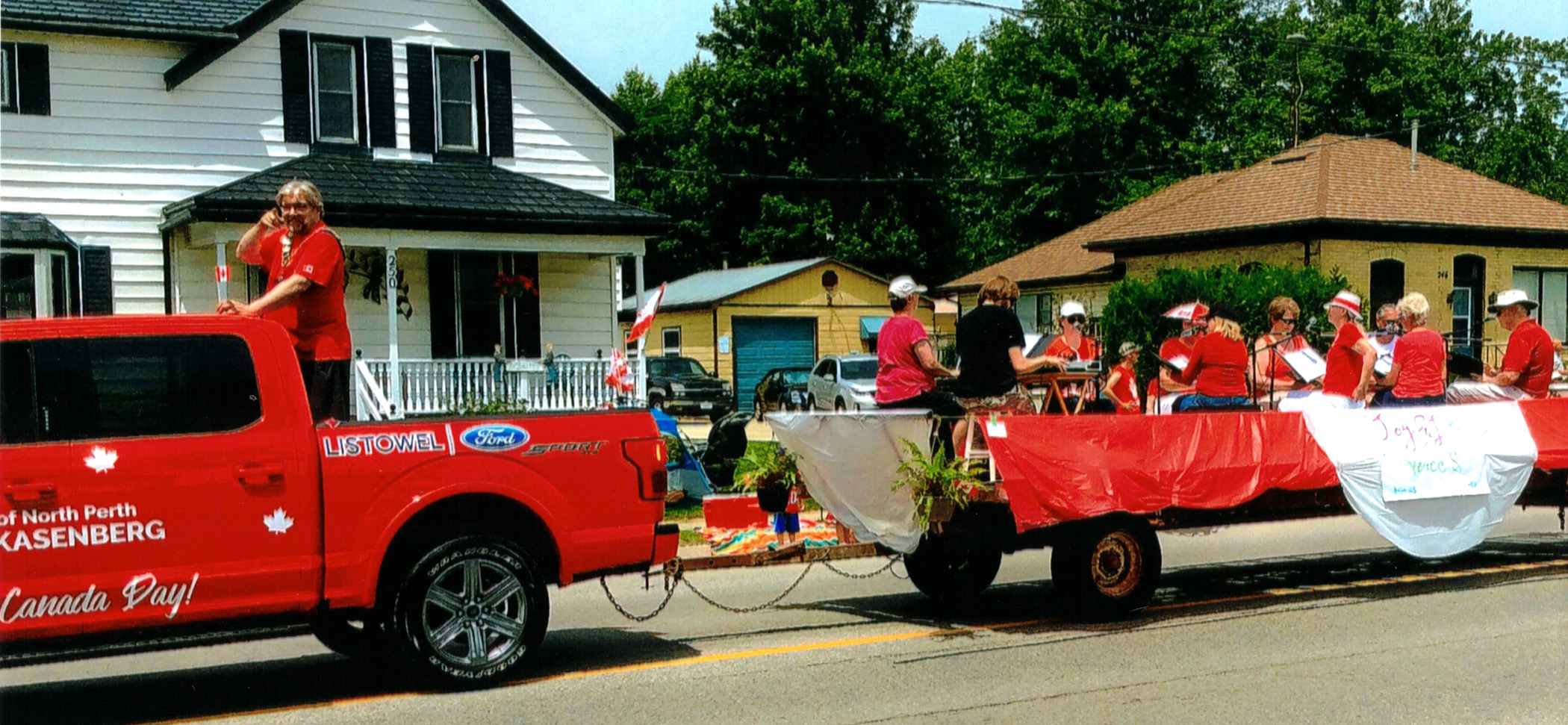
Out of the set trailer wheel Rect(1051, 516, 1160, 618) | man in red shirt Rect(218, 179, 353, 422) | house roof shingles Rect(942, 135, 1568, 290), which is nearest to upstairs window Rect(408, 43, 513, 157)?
man in red shirt Rect(218, 179, 353, 422)

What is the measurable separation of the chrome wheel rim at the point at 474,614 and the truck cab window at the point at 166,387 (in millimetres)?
1272

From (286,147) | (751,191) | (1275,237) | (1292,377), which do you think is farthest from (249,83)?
(751,191)

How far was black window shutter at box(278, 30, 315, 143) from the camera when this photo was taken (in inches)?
813

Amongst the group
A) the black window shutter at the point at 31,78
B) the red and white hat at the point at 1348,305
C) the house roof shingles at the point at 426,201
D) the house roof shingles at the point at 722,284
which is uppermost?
the black window shutter at the point at 31,78

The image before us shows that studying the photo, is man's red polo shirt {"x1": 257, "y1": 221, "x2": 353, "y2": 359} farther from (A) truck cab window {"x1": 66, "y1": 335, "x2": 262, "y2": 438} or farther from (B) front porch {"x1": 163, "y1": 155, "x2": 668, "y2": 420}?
(B) front porch {"x1": 163, "y1": 155, "x2": 668, "y2": 420}

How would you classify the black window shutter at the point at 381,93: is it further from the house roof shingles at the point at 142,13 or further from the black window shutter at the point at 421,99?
the house roof shingles at the point at 142,13

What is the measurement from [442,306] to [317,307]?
1430 cm

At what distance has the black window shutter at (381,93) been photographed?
2133 centimetres

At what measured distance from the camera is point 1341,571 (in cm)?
1120

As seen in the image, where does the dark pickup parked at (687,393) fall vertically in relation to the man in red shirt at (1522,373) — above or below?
below

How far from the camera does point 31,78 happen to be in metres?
19.1

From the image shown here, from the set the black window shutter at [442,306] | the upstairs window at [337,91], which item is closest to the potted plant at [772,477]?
the black window shutter at [442,306]

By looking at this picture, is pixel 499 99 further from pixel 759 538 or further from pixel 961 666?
pixel 961 666

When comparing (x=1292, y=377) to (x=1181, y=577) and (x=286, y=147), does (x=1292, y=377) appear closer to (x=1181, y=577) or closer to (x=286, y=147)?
(x=1181, y=577)
